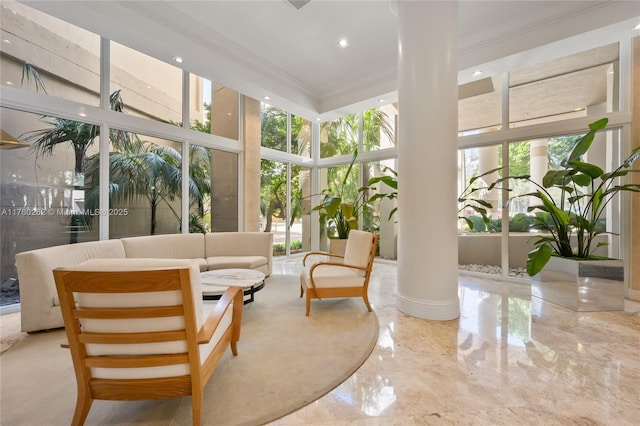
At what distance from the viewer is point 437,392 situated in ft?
5.46

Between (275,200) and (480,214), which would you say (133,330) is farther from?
(275,200)

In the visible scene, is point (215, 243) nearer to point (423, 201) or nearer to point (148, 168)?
point (148, 168)

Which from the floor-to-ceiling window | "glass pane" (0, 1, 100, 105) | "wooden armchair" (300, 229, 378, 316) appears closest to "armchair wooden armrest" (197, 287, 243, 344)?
"wooden armchair" (300, 229, 378, 316)

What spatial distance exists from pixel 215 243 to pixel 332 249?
2051mm

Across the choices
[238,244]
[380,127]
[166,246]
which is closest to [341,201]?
[238,244]

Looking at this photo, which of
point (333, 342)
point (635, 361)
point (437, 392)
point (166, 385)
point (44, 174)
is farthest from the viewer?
point (44, 174)

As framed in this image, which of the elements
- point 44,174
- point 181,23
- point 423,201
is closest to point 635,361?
point 423,201

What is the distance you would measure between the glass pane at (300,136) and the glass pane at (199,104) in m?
2.12

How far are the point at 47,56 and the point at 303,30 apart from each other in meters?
3.24

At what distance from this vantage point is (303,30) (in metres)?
3.64

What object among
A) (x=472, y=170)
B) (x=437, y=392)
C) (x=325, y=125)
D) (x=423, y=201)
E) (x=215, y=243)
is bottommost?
(x=437, y=392)

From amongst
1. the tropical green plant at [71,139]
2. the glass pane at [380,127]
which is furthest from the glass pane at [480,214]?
the tropical green plant at [71,139]

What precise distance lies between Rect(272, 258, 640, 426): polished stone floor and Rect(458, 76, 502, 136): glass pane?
10.2ft

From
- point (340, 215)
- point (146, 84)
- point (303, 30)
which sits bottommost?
point (340, 215)
